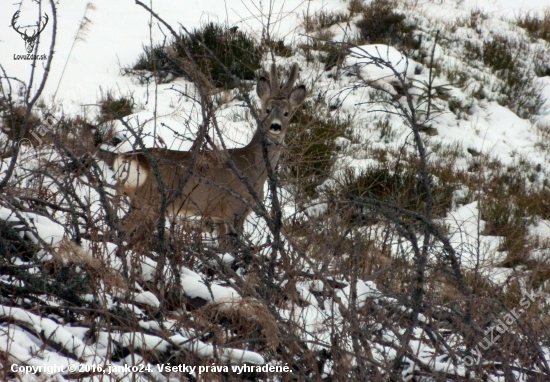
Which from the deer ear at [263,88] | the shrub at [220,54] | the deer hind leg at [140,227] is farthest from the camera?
the shrub at [220,54]

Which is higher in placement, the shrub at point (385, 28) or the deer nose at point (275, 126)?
the shrub at point (385, 28)

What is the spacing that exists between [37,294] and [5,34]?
7.18 m

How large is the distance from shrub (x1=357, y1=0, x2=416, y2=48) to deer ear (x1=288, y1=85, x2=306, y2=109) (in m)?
4.60

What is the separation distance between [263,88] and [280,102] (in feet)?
1.16

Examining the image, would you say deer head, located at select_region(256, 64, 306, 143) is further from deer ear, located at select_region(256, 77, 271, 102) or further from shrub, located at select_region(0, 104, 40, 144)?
shrub, located at select_region(0, 104, 40, 144)

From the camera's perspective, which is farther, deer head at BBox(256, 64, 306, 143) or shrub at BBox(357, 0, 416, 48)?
shrub at BBox(357, 0, 416, 48)

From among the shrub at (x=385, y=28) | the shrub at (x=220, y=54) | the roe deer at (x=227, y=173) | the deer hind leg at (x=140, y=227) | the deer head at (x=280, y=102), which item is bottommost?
the deer hind leg at (x=140, y=227)

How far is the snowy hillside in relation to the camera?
10.2 ft

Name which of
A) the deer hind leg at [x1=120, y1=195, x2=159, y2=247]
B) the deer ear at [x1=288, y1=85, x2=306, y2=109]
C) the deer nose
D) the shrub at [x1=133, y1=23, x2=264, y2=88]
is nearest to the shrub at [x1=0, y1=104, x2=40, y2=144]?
the deer hind leg at [x1=120, y1=195, x2=159, y2=247]

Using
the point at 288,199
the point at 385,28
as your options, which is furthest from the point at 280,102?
the point at 385,28

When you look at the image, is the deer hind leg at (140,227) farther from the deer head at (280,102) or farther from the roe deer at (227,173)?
the deer head at (280,102)

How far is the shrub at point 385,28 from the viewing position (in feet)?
36.4

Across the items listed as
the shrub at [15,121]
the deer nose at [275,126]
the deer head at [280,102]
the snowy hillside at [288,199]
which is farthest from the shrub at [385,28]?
the shrub at [15,121]

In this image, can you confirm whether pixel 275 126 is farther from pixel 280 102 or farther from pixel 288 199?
pixel 288 199
